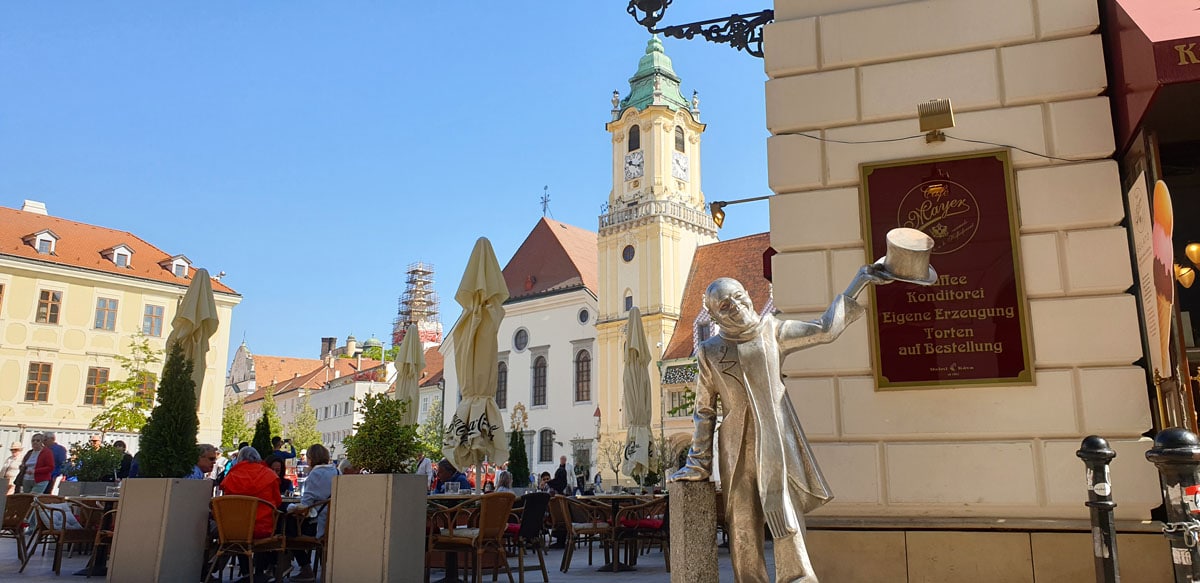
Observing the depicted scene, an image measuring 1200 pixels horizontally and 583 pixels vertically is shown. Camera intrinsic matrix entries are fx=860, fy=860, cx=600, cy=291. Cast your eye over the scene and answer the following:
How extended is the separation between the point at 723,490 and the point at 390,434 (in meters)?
3.49

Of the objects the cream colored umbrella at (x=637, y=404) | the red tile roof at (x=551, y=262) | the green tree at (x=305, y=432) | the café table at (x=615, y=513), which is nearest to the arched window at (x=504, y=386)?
the red tile roof at (x=551, y=262)

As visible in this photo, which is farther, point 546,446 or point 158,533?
point 546,446

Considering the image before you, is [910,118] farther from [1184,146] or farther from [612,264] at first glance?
[612,264]

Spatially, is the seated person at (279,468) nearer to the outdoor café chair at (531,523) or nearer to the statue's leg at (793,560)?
the outdoor café chair at (531,523)

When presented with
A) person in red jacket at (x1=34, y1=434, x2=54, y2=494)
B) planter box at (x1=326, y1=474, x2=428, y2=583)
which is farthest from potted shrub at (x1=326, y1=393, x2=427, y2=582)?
person in red jacket at (x1=34, y1=434, x2=54, y2=494)

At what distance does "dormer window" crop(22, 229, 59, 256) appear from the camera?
123 feet

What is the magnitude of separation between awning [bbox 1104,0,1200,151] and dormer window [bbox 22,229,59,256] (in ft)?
138

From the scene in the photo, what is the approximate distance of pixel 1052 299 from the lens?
5.83 m

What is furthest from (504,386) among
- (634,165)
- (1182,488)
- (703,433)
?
(1182,488)

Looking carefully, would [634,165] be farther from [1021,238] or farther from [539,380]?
[1021,238]

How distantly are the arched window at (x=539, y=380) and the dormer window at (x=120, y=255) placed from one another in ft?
75.6

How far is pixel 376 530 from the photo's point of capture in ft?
21.9

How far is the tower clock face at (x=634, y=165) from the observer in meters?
50.5

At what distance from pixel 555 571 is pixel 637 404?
27.3 feet
